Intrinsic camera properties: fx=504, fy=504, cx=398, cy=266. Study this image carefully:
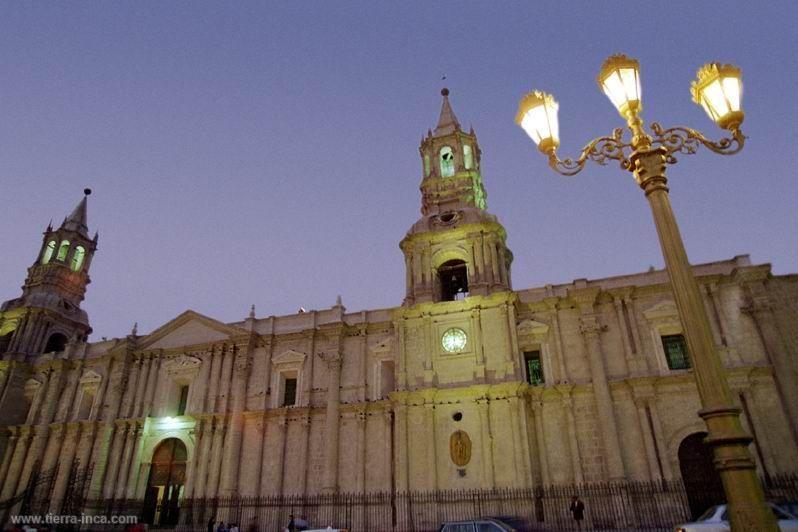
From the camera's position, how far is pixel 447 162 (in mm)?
29516

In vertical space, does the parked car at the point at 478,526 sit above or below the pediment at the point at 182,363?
below

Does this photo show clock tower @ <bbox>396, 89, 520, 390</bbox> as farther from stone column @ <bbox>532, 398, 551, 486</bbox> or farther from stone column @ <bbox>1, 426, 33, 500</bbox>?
stone column @ <bbox>1, 426, 33, 500</bbox>

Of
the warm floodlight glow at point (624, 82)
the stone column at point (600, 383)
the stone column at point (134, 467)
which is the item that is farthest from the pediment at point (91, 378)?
the warm floodlight glow at point (624, 82)

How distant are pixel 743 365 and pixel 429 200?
16566mm

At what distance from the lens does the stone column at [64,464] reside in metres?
26.6

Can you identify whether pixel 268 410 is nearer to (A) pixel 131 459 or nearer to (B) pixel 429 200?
→ (A) pixel 131 459

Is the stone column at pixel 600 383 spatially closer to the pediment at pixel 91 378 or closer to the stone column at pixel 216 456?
the stone column at pixel 216 456

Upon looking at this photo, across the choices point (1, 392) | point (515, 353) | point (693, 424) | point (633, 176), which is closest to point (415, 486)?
point (515, 353)

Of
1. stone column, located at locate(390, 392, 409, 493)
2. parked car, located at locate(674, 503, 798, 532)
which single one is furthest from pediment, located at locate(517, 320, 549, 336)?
parked car, located at locate(674, 503, 798, 532)

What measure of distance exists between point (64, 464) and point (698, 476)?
31.3m

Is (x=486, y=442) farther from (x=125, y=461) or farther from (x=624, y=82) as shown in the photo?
(x=125, y=461)

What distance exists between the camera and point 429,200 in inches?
1123

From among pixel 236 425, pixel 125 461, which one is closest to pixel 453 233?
pixel 236 425

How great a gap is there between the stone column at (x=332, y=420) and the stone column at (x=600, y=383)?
11655mm
